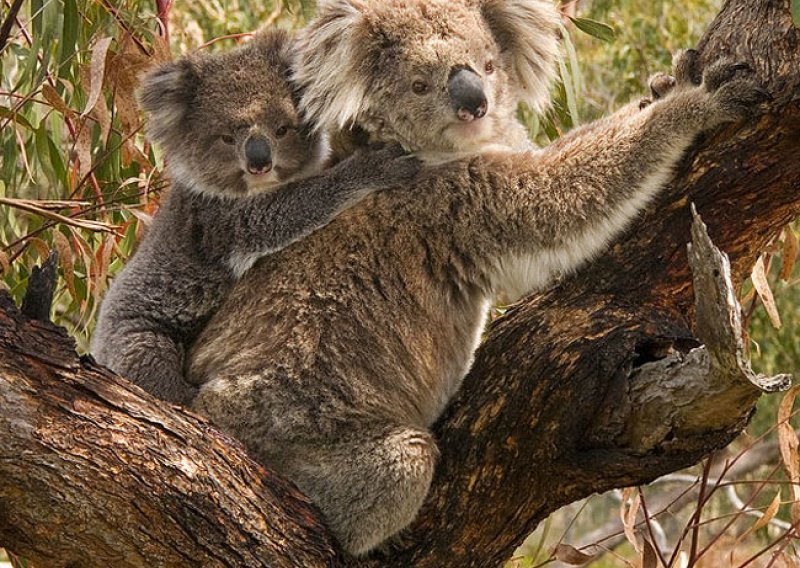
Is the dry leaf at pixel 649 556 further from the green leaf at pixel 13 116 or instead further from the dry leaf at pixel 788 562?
the green leaf at pixel 13 116

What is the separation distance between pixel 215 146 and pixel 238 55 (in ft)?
1.14

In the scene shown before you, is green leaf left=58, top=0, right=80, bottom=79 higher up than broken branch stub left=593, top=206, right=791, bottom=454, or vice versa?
green leaf left=58, top=0, right=80, bottom=79

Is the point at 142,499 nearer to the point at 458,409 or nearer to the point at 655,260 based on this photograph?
the point at 458,409

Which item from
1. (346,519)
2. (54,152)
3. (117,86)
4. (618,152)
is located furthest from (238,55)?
(346,519)

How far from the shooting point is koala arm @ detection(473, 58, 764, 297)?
2949 millimetres

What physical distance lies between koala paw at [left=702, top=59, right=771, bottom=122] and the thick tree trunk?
0.12 ft

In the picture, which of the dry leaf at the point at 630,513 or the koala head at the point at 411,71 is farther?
the dry leaf at the point at 630,513

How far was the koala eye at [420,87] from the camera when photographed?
332cm

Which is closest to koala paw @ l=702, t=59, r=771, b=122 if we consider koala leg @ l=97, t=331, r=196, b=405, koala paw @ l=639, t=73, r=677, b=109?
koala paw @ l=639, t=73, r=677, b=109

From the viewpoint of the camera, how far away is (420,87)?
3.33 meters

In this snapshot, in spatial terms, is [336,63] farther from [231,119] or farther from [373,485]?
[373,485]

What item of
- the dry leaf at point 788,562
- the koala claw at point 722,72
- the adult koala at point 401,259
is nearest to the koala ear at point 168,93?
the adult koala at point 401,259

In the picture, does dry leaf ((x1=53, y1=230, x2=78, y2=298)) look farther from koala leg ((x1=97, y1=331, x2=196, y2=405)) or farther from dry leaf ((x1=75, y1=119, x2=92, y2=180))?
koala leg ((x1=97, y1=331, x2=196, y2=405))

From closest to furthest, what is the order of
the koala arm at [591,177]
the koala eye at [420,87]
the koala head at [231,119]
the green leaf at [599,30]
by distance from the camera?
the koala arm at [591,177], the koala eye at [420,87], the koala head at [231,119], the green leaf at [599,30]
